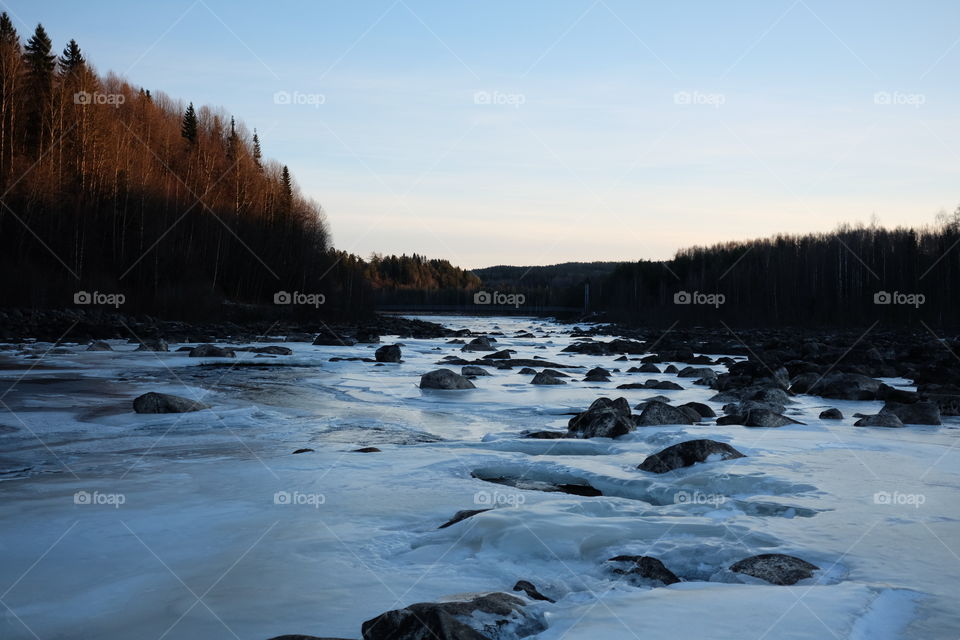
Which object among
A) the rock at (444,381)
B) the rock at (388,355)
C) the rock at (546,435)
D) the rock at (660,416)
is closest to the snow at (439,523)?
the rock at (546,435)

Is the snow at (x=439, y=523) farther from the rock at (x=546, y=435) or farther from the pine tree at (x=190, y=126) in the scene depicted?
the pine tree at (x=190, y=126)

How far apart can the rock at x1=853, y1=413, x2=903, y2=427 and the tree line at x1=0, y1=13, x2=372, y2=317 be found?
30124mm

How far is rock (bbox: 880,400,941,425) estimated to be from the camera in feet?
31.1

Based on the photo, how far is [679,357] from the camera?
919 inches

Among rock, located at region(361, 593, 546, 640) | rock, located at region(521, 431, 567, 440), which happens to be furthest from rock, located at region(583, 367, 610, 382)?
rock, located at region(361, 593, 546, 640)

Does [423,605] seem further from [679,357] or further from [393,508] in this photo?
[679,357]

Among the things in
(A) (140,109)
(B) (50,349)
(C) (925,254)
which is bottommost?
(B) (50,349)

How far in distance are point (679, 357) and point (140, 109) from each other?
38.2m

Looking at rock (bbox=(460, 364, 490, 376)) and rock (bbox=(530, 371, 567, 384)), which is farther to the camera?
rock (bbox=(460, 364, 490, 376))

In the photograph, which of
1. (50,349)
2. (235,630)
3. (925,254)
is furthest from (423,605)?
(925,254)

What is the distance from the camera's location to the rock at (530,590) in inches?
136

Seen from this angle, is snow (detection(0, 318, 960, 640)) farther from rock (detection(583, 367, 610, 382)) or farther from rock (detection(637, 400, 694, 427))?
rock (detection(583, 367, 610, 382))

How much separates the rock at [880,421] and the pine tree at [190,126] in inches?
1926

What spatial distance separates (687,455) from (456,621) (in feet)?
13.9
